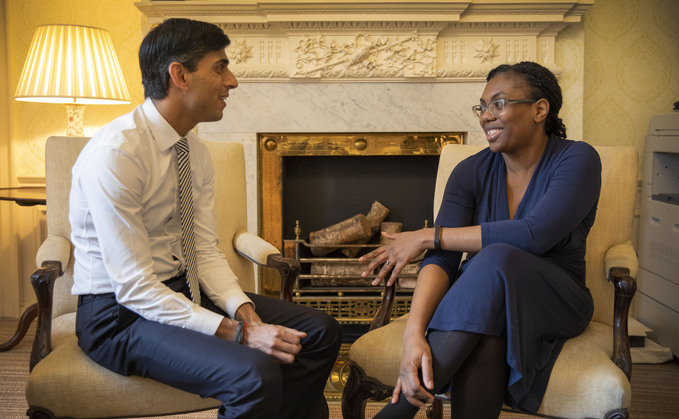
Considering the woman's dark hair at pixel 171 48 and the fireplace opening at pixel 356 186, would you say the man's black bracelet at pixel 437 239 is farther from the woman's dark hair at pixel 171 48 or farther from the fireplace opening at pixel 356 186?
the fireplace opening at pixel 356 186

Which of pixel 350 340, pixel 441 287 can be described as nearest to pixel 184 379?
pixel 441 287

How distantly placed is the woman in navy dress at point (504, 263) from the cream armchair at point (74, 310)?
47 cm

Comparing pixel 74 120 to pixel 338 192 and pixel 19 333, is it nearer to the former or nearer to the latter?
pixel 19 333

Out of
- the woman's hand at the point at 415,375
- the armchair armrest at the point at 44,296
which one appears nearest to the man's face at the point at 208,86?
the armchair armrest at the point at 44,296

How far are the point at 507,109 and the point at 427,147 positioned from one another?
4.79 feet

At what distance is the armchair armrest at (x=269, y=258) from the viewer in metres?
1.83

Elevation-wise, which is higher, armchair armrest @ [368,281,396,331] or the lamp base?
the lamp base

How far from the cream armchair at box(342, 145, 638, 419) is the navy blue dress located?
46mm

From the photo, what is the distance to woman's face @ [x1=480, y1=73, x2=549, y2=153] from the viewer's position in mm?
1645

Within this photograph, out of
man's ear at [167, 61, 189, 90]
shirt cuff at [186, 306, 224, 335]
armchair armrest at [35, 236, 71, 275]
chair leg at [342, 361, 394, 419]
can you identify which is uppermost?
man's ear at [167, 61, 189, 90]

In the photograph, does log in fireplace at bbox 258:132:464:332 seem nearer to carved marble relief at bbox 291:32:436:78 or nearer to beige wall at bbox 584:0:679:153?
carved marble relief at bbox 291:32:436:78

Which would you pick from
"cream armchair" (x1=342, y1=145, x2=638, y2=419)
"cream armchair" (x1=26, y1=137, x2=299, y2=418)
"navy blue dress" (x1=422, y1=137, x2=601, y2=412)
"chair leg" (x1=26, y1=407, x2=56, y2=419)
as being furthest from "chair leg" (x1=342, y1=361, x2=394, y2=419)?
"chair leg" (x1=26, y1=407, x2=56, y2=419)

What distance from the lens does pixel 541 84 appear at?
→ 1.66 meters

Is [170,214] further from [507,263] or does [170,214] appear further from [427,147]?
[427,147]
